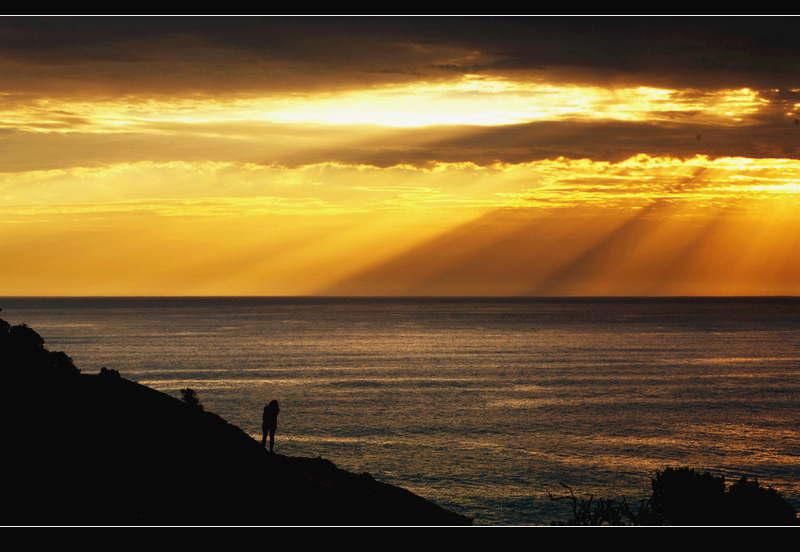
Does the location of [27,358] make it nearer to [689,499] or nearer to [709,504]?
[689,499]

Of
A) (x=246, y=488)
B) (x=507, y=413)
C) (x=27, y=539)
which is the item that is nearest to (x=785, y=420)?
(x=507, y=413)

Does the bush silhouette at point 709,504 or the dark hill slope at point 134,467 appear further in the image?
the bush silhouette at point 709,504

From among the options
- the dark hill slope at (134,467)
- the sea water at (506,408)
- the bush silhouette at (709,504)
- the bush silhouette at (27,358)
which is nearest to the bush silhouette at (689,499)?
the bush silhouette at (709,504)

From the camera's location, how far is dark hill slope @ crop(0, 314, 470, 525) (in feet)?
60.9

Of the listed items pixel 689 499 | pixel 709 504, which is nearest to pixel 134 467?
pixel 689 499

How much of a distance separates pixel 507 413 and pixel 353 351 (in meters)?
69.8

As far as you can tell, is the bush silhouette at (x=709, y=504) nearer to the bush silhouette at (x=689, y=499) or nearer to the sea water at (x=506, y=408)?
the bush silhouette at (x=689, y=499)

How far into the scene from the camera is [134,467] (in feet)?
66.9

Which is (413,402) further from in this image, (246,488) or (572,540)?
(572,540)

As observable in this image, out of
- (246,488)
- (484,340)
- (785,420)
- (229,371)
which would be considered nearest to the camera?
(246,488)

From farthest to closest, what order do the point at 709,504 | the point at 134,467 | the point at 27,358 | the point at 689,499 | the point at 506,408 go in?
the point at 506,408 → the point at 689,499 → the point at 709,504 → the point at 27,358 → the point at 134,467

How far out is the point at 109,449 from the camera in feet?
67.6

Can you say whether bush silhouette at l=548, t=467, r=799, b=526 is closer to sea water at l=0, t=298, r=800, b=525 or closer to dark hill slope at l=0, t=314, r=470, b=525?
dark hill slope at l=0, t=314, r=470, b=525

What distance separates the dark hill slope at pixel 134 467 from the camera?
18562mm
